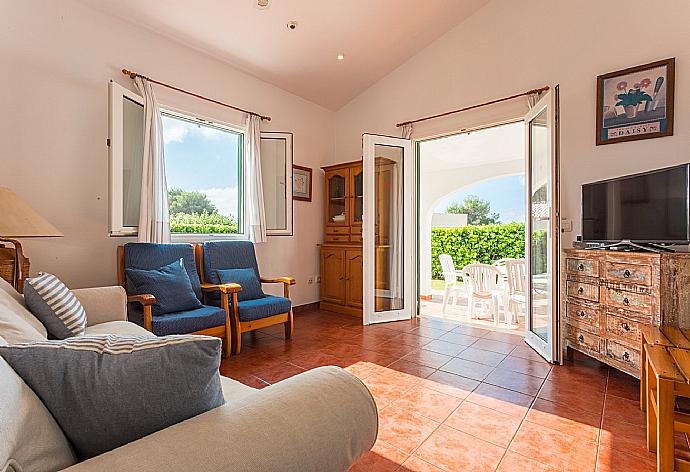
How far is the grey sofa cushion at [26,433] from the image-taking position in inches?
22.2

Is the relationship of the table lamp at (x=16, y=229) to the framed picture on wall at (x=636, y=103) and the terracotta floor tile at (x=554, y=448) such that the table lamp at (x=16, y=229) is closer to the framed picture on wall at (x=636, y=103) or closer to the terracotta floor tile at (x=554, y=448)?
the terracotta floor tile at (x=554, y=448)

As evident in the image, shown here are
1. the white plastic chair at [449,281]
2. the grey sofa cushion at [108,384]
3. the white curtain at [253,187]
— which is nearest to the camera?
the grey sofa cushion at [108,384]

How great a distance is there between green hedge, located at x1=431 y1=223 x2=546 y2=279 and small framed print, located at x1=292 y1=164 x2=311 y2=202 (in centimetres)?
440

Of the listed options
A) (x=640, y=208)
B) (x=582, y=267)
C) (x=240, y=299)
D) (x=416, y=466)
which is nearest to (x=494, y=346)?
(x=582, y=267)

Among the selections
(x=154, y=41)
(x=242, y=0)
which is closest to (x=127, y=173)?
(x=154, y=41)

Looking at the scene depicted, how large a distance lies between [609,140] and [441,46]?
217 centimetres

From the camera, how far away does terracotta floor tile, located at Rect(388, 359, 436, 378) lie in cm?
273

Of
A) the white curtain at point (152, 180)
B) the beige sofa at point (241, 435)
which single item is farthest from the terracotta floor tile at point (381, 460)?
the white curtain at point (152, 180)

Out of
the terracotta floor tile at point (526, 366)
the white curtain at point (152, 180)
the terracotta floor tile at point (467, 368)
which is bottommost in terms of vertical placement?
the terracotta floor tile at point (526, 366)

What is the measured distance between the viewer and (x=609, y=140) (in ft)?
9.98

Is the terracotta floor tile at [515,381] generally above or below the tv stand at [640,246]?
below

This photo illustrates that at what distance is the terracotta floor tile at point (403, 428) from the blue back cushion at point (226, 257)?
2115 millimetres

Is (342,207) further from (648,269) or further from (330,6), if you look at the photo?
(648,269)

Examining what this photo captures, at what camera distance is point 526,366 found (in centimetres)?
290
